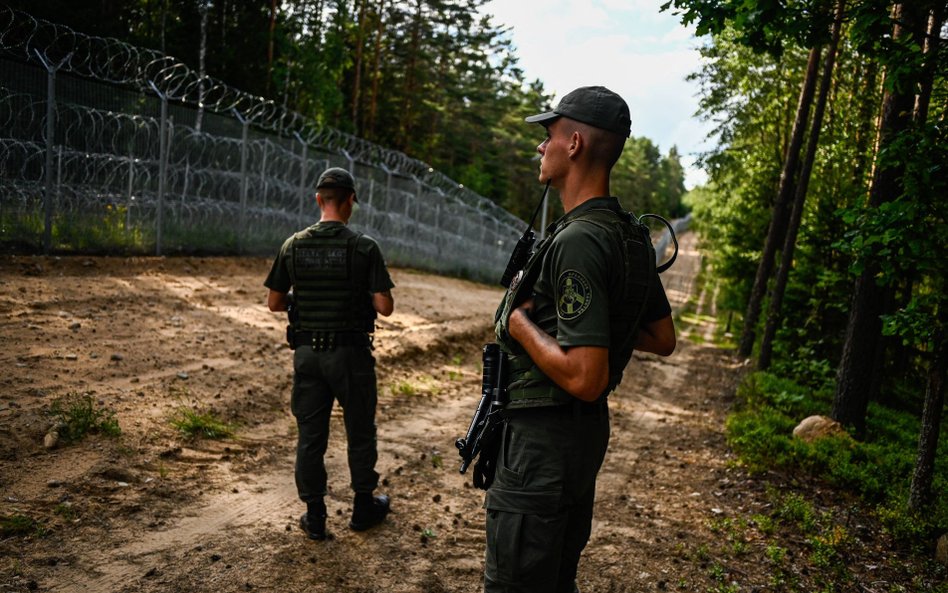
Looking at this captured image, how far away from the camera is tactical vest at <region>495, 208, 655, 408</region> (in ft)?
7.40

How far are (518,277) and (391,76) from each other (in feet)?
98.8

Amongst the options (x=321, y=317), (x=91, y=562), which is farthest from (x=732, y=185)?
(x=91, y=562)

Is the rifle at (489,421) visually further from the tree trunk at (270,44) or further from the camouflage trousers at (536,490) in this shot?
the tree trunk at (270,44)

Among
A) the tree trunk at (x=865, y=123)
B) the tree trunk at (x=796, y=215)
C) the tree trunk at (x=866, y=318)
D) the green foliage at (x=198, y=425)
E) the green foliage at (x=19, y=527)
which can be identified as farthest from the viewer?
the tree trunk at (x=796, y=215)

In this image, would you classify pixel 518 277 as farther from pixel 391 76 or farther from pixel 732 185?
pixel 391 76

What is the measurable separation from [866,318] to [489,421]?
21.9ft

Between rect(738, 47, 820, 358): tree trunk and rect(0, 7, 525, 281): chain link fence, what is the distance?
9.83 meters

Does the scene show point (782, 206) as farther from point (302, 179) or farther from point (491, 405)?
point (491, 405)

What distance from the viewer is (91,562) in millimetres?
3613

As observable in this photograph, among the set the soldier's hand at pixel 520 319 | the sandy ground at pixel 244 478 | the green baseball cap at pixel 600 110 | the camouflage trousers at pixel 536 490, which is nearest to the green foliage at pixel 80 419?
the sandy ground at pixel 244 478

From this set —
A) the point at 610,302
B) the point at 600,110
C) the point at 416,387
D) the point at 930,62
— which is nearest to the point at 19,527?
the point at 610,302

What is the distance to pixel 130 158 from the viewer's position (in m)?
10.4

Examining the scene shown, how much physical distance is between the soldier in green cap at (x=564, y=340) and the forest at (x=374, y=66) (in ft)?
43.4

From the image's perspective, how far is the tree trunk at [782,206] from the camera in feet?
42.4
